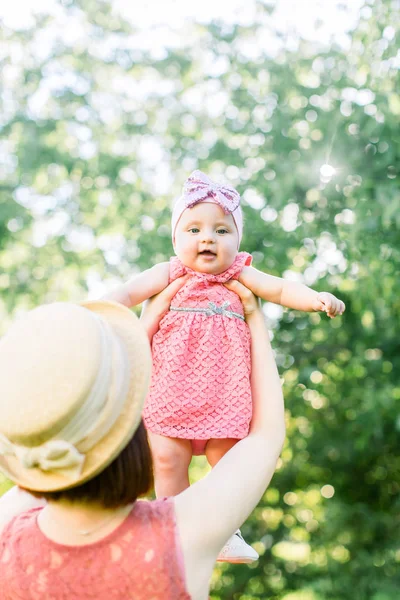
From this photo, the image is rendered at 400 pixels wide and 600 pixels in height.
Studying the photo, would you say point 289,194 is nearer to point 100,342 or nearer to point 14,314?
point 14,314

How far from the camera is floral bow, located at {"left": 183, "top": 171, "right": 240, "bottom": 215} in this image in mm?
1926

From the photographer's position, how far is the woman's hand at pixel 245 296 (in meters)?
1.89

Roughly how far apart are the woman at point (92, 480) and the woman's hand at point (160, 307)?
460 mm

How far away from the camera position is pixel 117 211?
7.25 metres

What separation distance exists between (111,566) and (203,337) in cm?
65

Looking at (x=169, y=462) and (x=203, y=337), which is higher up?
(x=203, y=337)

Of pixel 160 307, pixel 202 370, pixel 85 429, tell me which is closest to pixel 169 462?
pixel 202 370

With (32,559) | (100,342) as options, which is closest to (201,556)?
(32,559)

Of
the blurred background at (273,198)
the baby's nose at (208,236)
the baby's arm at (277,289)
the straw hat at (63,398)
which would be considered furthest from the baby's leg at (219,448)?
the blurred background at (273,198)

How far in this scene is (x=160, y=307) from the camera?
6.26 feet

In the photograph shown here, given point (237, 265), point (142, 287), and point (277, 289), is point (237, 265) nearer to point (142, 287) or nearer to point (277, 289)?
point (277, 289)

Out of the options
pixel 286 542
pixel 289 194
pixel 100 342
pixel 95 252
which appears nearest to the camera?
pixel 100 342

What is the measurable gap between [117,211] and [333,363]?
7.74ft

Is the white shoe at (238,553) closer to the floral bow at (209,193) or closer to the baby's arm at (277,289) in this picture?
the baby's arm at (277,289)
